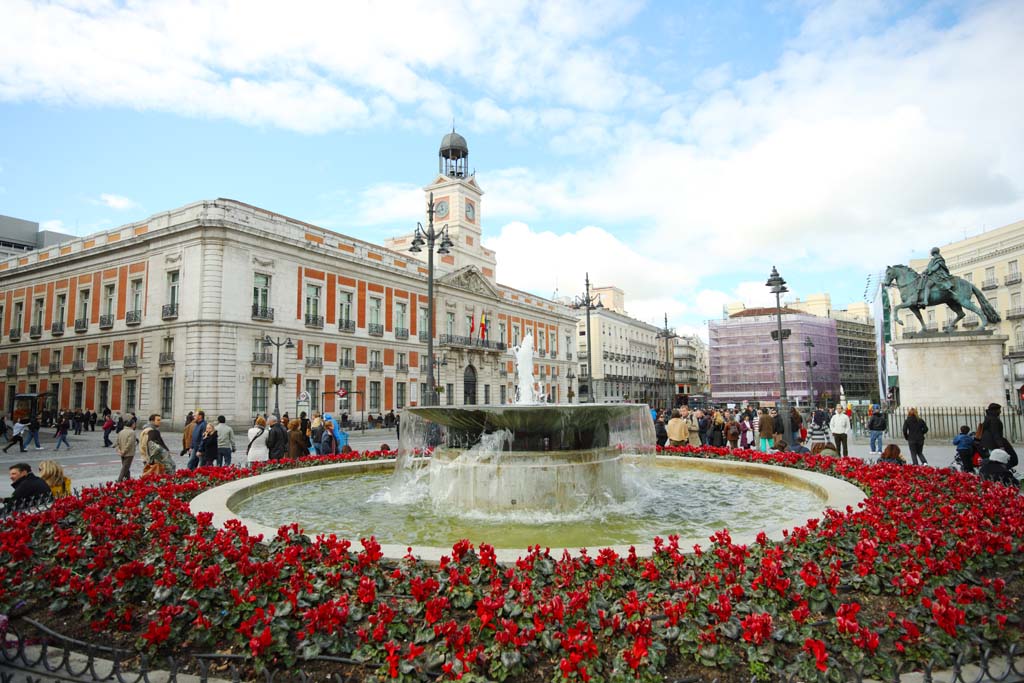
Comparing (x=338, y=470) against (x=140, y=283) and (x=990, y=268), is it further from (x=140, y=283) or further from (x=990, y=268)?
(x=990, y=268)

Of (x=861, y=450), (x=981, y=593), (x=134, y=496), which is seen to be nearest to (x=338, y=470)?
(x=134, y=496)

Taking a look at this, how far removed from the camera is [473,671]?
2842 millimetres

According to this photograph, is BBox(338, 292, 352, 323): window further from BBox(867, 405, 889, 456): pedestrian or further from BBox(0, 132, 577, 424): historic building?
BBox(867, 405, 889, 456): pedestrian

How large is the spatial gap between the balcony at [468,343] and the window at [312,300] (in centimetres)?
1078

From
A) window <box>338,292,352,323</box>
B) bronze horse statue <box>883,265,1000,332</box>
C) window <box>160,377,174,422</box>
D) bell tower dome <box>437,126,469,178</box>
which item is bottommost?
window <box>160,377,174,422</box>

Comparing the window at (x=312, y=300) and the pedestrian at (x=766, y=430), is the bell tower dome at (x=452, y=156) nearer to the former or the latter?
the window at (x=312, y=300)

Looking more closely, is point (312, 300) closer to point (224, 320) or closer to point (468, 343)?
point (224, 320)

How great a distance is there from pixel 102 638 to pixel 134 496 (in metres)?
3.21

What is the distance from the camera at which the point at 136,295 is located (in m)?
32.3

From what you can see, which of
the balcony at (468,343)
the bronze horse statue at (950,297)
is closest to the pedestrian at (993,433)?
the bronze horse statue at (950,297)

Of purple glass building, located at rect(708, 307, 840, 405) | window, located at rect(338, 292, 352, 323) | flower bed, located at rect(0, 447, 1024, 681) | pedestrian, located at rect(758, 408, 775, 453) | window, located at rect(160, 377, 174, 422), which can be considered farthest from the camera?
purple glass building, located at rect(708, 307, 840, 405)

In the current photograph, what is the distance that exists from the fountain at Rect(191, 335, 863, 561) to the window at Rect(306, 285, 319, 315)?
87.9ft

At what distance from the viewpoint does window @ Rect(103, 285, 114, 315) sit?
3325 cm

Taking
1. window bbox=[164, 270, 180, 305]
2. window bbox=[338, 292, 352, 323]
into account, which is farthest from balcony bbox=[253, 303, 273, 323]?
window bbox=[338, 292, 352, 323]
